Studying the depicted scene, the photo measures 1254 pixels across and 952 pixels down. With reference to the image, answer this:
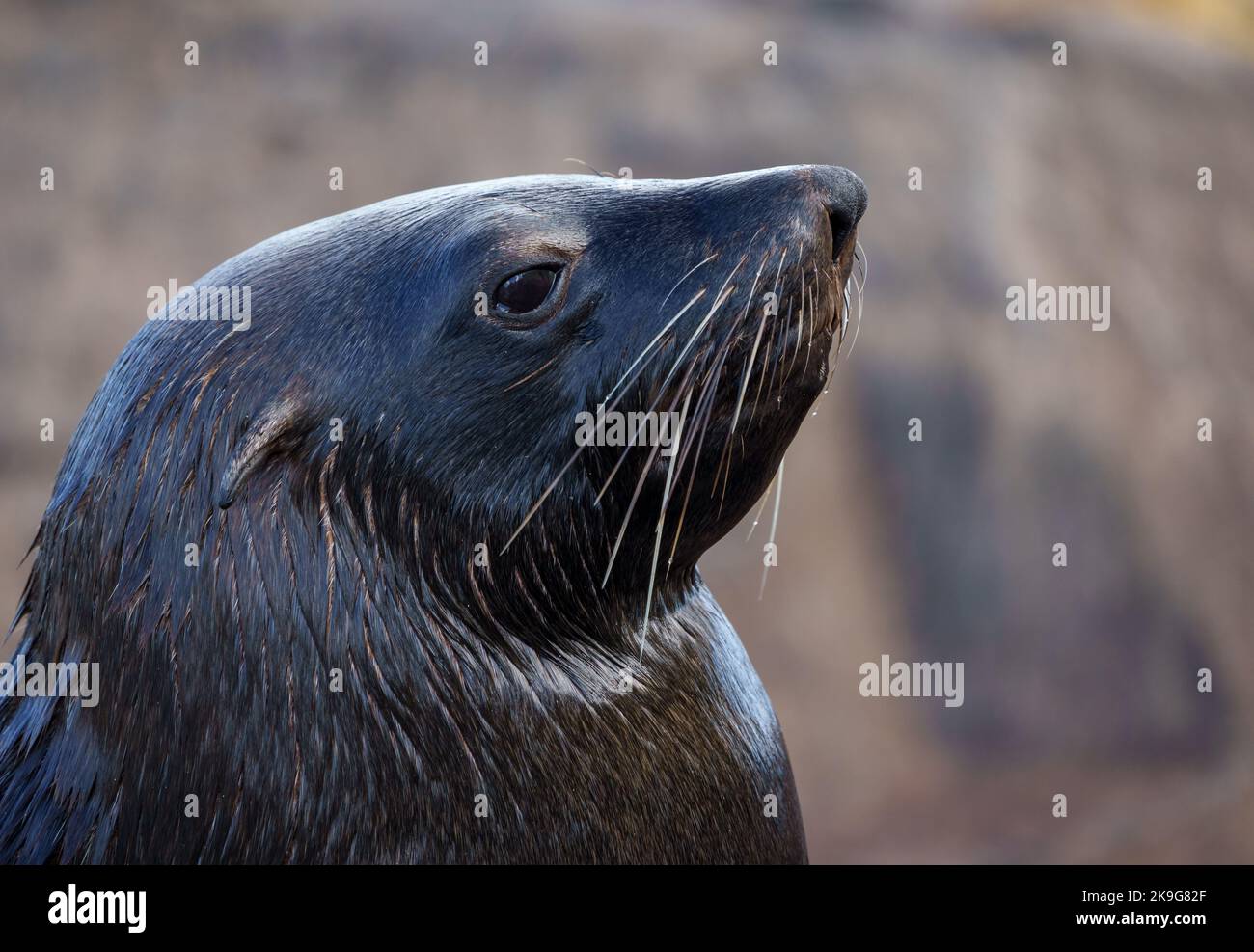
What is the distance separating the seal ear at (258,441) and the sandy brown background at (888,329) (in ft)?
15.7

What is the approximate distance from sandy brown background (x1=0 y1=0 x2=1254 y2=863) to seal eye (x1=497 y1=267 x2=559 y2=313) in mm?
4709

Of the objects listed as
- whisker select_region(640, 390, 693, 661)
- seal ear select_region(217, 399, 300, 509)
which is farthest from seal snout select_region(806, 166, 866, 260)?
seal ear select_region(217, 399, 300, 509)

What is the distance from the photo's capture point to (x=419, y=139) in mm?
6668

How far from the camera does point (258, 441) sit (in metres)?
1.50

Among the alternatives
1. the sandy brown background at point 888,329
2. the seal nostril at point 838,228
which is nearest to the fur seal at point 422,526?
the seal nostril at point 838,228

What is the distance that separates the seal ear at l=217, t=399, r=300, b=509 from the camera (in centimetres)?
149

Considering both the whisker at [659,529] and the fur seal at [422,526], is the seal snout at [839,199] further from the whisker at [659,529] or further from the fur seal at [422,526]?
the whisker at [659,529]

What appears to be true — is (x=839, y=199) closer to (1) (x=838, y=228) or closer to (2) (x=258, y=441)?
(1) (x=838, y=228)

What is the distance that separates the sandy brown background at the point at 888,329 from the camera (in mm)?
6238

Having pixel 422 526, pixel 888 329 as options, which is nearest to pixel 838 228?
pixel 422 526

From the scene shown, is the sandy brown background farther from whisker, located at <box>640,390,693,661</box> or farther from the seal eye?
the seal eye

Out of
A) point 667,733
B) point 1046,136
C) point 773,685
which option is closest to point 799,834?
point 667,733
